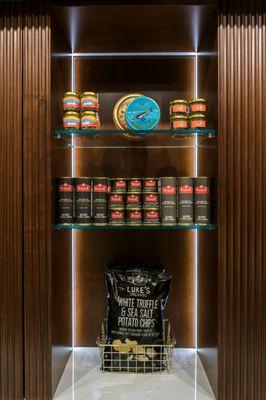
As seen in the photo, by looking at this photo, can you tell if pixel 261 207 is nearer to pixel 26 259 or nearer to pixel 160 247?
pixel 160 247

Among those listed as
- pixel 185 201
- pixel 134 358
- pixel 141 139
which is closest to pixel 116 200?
pixel 185 201

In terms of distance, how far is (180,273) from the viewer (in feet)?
6.12

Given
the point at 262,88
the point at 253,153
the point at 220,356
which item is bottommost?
the point at 220,356

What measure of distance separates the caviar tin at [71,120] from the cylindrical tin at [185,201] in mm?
505

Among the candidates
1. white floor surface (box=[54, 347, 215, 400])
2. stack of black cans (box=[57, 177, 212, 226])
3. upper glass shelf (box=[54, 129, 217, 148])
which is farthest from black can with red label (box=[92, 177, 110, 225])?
white floor surface (box=[54, 347, 215, 400])

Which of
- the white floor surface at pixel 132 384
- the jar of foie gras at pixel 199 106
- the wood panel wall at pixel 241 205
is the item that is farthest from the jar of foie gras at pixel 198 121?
the white floor surface at pixel 132 384

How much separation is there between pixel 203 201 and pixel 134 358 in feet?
2.46

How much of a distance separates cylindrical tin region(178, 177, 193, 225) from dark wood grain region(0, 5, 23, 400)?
2.14 ft

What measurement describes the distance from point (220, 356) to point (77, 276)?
823mm

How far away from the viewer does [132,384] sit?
1491 mm

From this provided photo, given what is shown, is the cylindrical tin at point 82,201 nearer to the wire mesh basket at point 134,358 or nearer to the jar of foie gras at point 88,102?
the jar of foie gras at point 88,102

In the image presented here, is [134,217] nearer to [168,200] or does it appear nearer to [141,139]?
[168,200]

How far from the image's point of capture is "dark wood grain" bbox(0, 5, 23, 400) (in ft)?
4.56

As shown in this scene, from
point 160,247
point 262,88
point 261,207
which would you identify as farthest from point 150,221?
point 262,88
